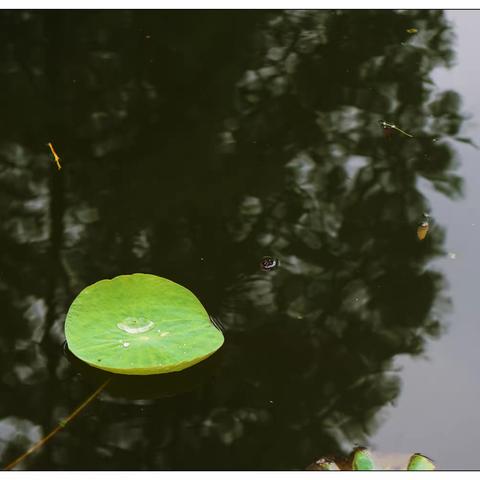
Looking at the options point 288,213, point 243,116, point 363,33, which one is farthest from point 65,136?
point 363,33

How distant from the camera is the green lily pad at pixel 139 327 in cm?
→ 130

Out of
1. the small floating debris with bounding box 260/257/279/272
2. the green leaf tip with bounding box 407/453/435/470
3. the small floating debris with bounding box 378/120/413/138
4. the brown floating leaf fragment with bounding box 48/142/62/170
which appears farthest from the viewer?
the small floating debris with bounding box 378/120/413/138

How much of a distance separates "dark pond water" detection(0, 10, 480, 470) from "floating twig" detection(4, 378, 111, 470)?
0.04ft

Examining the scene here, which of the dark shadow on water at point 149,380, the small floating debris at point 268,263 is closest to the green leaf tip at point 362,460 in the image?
the dark shadow on water at point 149,380

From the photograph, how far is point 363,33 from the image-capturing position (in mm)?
2059

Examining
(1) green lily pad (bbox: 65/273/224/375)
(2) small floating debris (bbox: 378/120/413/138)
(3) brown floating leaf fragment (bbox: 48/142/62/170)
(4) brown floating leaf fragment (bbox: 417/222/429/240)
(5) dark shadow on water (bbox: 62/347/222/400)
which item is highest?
(2) small floating debris (bbox: 378/120/413/138)

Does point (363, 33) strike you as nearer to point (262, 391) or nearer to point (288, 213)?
point (288, 213)

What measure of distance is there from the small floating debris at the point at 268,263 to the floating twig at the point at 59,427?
0.40m

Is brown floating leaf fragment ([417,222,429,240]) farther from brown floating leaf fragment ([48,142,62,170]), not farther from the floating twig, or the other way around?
brown floating leaf fragment ([48,142,62,170])

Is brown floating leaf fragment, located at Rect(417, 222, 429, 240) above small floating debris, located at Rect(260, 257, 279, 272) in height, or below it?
above

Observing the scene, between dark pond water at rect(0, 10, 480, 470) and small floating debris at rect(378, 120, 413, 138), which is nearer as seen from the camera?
dark pond water at rect(0, 10, 480, 470)

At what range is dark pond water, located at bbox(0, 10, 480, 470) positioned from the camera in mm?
1324

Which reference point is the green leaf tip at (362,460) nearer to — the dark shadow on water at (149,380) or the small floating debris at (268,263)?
the dark shadow on water at (149,380)

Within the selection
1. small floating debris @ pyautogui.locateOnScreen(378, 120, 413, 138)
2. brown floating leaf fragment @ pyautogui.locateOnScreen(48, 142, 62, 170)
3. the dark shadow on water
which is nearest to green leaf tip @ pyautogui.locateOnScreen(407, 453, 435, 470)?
the dark shadow on water
